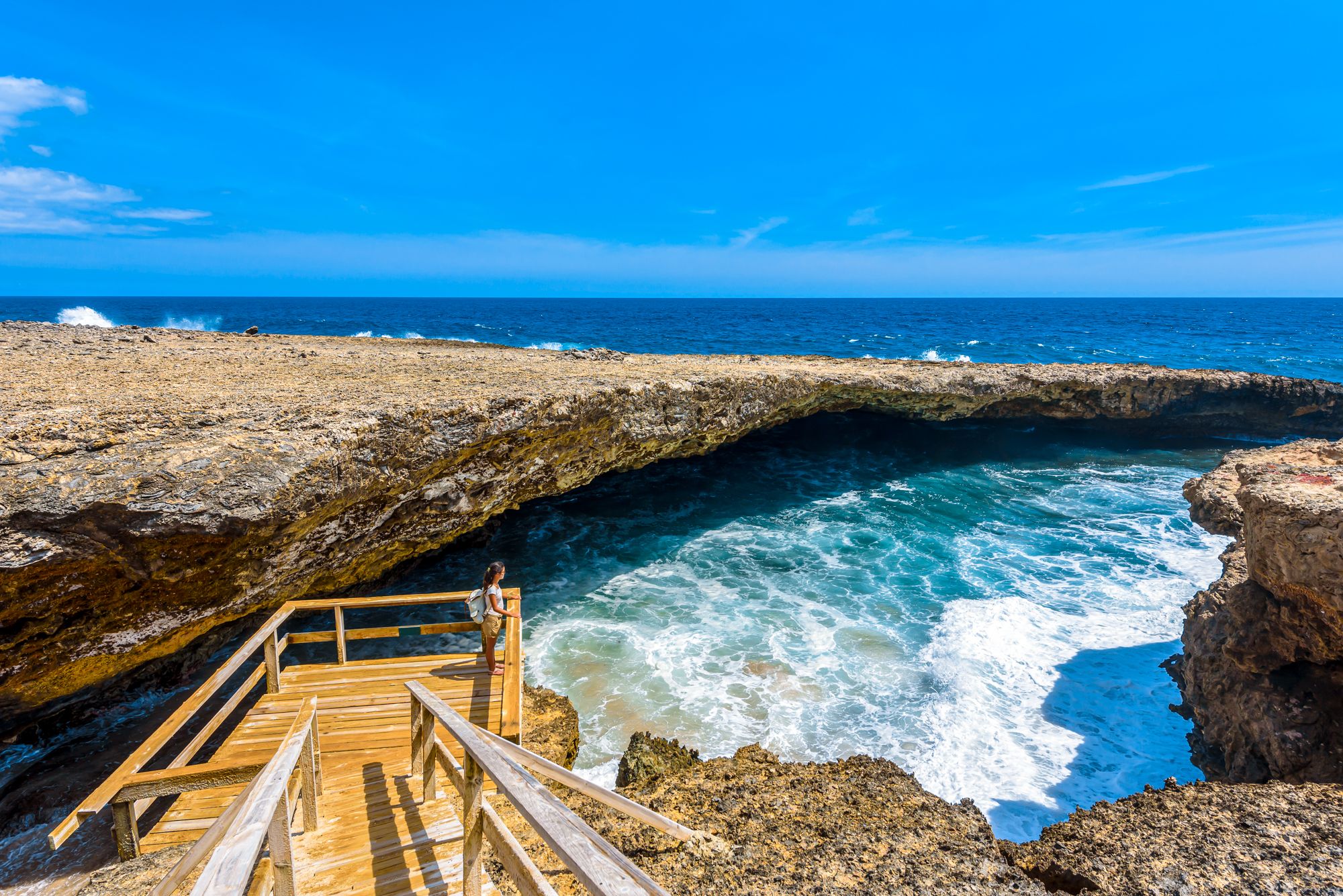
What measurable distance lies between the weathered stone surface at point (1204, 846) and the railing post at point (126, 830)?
632 centimetres

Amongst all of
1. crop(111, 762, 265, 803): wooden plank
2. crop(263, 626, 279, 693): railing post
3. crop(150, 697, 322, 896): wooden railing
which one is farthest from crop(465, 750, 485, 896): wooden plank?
crop(263, 626, 279, 693): railing post

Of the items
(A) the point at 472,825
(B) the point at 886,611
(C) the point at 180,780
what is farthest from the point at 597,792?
(B) the point at 886,611

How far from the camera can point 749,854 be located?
14.2 ft

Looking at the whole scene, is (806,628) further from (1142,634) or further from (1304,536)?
(1304,536)

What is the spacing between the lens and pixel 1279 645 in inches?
242

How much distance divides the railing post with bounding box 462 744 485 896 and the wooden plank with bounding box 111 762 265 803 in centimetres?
161

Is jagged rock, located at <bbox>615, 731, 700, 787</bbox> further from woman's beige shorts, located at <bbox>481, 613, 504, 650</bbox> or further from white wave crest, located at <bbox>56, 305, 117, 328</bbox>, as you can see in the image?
white wave crest, located at <bbox>56, 305, 117, 328</bbox>

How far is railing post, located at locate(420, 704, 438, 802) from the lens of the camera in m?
4.60

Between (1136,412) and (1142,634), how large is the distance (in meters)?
12.3

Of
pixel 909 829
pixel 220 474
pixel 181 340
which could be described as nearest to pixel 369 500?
pixel 220 474

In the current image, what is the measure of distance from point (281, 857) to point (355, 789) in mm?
3284

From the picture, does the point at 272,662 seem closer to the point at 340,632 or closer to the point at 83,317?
the point at 340,632

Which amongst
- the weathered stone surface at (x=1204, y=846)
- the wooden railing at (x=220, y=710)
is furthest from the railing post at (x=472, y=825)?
the weathered stone surface at (x=1204, y=846)

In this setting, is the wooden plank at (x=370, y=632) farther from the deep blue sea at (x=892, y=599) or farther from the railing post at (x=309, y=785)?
the railing post at (x=309, y=785)
